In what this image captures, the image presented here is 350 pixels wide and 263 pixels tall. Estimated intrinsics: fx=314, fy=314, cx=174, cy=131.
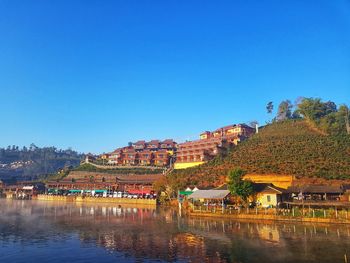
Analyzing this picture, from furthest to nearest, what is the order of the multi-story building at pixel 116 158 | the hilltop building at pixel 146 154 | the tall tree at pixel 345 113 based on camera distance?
the multi-story building at pixel 116 158 → the hilltop building at pixel 146 154 → the tall tree at pixel 345 113

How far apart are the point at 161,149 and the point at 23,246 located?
115 meters

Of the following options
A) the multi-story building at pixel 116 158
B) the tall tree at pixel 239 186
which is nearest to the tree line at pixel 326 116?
the tall tree at pixel 239 186

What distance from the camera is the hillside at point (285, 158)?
255ft

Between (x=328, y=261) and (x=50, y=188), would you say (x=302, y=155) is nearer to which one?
(x=328, y=261)

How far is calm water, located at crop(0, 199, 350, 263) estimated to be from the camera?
34.9 metres

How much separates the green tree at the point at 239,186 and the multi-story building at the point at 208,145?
161 ft

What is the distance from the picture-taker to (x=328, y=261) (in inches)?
1248

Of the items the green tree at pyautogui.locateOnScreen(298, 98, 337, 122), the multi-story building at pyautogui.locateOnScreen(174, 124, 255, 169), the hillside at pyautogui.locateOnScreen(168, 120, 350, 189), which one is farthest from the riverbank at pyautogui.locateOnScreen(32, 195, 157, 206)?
the green tree at pyautogui.locateOnScreen(298, 98, 337, 122)

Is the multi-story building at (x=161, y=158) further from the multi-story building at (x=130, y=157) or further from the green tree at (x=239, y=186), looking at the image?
the green tree at (x=239, y=186)

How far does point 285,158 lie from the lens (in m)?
88.6

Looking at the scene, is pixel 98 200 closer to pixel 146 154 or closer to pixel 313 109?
pixel 146 154

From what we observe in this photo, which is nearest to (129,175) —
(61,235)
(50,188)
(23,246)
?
(50,188)

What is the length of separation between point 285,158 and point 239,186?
32.3m

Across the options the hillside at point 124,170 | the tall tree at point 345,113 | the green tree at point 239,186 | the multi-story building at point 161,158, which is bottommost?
the green tree at point 239,186
